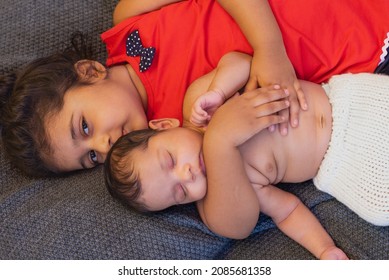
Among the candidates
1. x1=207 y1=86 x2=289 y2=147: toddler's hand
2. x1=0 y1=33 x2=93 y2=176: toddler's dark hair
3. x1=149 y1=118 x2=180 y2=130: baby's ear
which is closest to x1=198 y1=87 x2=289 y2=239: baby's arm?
x1=207 y1=86 x2=289 y2=147: toddler's hand

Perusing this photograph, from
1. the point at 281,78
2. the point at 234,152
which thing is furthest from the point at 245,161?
the point at 281,78

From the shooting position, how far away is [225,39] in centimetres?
115

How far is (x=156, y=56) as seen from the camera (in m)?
1.20

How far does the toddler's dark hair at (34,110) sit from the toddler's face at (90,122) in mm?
23

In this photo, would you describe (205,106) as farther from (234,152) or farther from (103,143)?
(103,143)

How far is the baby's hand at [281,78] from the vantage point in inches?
39.8

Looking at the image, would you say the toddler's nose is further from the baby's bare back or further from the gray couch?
the baby's bare back

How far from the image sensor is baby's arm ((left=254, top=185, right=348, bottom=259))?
39.1 inches

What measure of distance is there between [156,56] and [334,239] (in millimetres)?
596

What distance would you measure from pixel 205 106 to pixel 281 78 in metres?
0.18

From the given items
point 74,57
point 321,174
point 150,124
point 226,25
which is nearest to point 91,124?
point 150,124

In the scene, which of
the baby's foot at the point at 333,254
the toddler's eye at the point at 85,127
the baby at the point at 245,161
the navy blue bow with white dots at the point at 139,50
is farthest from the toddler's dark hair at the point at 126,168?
the baby's foot at the point at 333,254

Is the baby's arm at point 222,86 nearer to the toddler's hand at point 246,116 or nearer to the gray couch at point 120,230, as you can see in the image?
the toddler's hand at point 246,116
